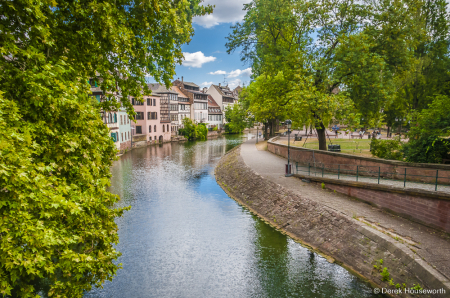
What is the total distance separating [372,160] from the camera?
17.5 meters

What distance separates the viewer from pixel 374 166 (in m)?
17.3

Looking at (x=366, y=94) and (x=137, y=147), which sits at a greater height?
(x=366, y=94)

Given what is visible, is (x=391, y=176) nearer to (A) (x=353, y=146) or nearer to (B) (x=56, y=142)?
(A) (x=353, y=146)

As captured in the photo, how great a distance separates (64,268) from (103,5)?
6.04 meters

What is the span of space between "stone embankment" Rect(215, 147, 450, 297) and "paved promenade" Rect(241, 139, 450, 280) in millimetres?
452

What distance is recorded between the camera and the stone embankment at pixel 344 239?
9.99 meters

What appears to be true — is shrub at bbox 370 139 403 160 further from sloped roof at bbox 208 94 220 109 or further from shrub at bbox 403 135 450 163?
sloped roof at bbox 208 94 220 109

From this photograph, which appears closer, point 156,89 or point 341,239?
point 341,239

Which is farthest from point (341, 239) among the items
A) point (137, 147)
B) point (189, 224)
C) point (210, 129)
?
point (210, 129)

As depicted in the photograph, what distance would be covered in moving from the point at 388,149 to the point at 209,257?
46.3ft

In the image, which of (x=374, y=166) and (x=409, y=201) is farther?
(x=374, y=166)

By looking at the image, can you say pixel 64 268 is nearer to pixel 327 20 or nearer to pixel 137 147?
pixel 327 20

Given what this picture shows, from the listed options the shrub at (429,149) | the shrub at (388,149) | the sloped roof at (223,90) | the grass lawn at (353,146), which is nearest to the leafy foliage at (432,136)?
the shrub at (429,149)

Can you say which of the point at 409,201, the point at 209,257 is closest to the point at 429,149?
the point at 409,201
